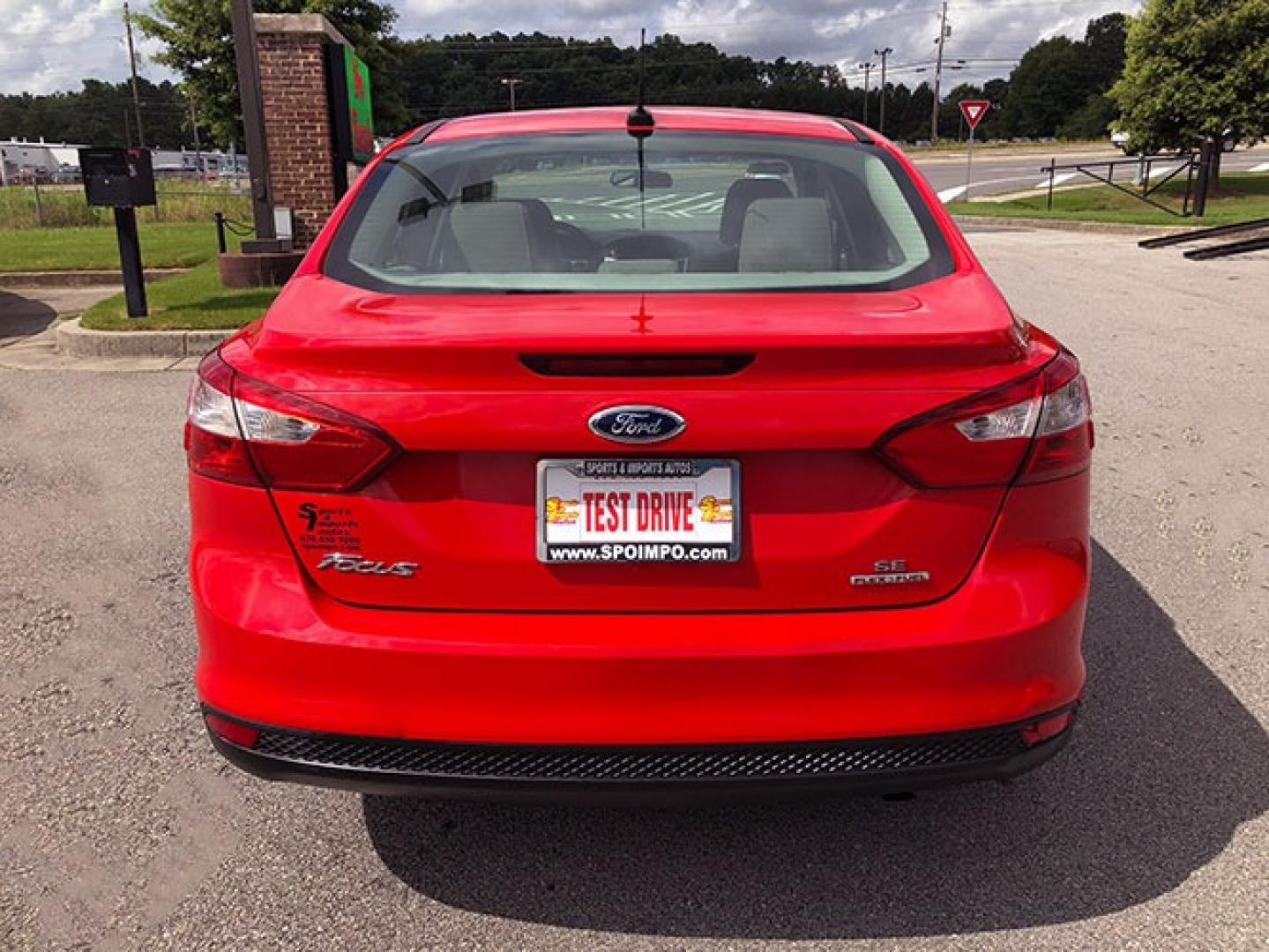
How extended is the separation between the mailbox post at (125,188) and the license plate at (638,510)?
907 cm

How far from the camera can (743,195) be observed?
3.23 meters

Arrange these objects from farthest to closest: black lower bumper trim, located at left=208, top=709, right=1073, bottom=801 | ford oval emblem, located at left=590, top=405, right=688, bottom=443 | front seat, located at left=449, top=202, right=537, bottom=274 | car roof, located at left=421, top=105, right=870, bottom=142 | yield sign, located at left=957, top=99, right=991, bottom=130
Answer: yield sign, located at left=957, top=99, right=991, bottom=130, car roof, located at left=421, top=105, right=870, bottom=142, front seat, located at left=449, top=202, right=537, bottom=274, black lower bumper trim, located at left=208, top=709, right=1073, bottom=801, ford oval emblem, located at left=590, top=405, right=688, bottom=443

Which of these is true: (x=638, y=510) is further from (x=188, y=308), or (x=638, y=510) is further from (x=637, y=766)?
(x=188, y=308)

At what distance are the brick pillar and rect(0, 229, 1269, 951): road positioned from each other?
9874 mm

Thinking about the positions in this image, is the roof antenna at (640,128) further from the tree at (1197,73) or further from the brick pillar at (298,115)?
the tree at (1197,73)

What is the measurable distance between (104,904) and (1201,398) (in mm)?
6960

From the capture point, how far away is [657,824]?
279cm

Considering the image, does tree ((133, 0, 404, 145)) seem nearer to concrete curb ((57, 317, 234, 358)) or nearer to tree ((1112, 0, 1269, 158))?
tree ((1112, 0, 1269, 158))

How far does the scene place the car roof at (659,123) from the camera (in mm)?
3092

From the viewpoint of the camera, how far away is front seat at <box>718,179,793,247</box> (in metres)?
3.19

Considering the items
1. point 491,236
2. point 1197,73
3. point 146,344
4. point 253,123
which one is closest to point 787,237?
point 491,236

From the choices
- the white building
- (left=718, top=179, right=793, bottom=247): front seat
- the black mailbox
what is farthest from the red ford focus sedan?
the white building

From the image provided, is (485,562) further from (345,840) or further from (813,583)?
(345,840)

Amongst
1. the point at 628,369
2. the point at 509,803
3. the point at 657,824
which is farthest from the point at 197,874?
the point at 628,369
